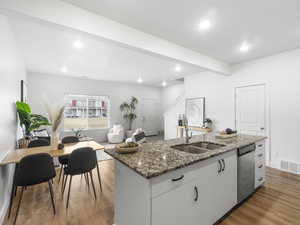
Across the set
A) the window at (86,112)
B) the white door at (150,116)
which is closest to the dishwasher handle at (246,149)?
the window at (86,112)

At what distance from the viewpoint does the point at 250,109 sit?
3.93 metres

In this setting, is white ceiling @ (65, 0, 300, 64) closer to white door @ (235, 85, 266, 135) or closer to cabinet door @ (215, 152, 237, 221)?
white door @ (235, 85, 266, 135)

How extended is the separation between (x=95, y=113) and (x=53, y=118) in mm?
4437

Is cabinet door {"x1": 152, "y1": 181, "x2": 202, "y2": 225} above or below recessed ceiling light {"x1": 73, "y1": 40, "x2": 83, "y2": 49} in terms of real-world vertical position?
below

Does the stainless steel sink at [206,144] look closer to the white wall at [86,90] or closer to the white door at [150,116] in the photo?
the white wall at [86,90]

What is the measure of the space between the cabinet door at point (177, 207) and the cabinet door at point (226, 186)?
16.5 inches

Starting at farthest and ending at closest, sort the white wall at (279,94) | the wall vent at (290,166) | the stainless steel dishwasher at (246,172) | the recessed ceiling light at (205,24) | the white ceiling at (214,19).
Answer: the white wall at (279,94)
the wall vent at (290,166)
the recessed ceiling light at (205,24)
the stainless steel dishwasher at (246,172)
the white ceiling at (214,19)

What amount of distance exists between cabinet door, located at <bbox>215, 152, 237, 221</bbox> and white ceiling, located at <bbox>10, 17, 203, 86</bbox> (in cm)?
221

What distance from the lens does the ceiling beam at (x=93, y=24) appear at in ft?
5.26

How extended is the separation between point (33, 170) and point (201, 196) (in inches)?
80.0

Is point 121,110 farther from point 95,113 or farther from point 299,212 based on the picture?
point 299,212

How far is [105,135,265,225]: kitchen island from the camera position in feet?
3.68

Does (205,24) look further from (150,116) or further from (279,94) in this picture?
(150,116)

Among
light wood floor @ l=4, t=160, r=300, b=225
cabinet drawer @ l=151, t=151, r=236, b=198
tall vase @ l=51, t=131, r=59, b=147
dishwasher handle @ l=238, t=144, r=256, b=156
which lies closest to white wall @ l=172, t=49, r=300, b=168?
light wood floor @ l=4, t=160, r=300, b=225
